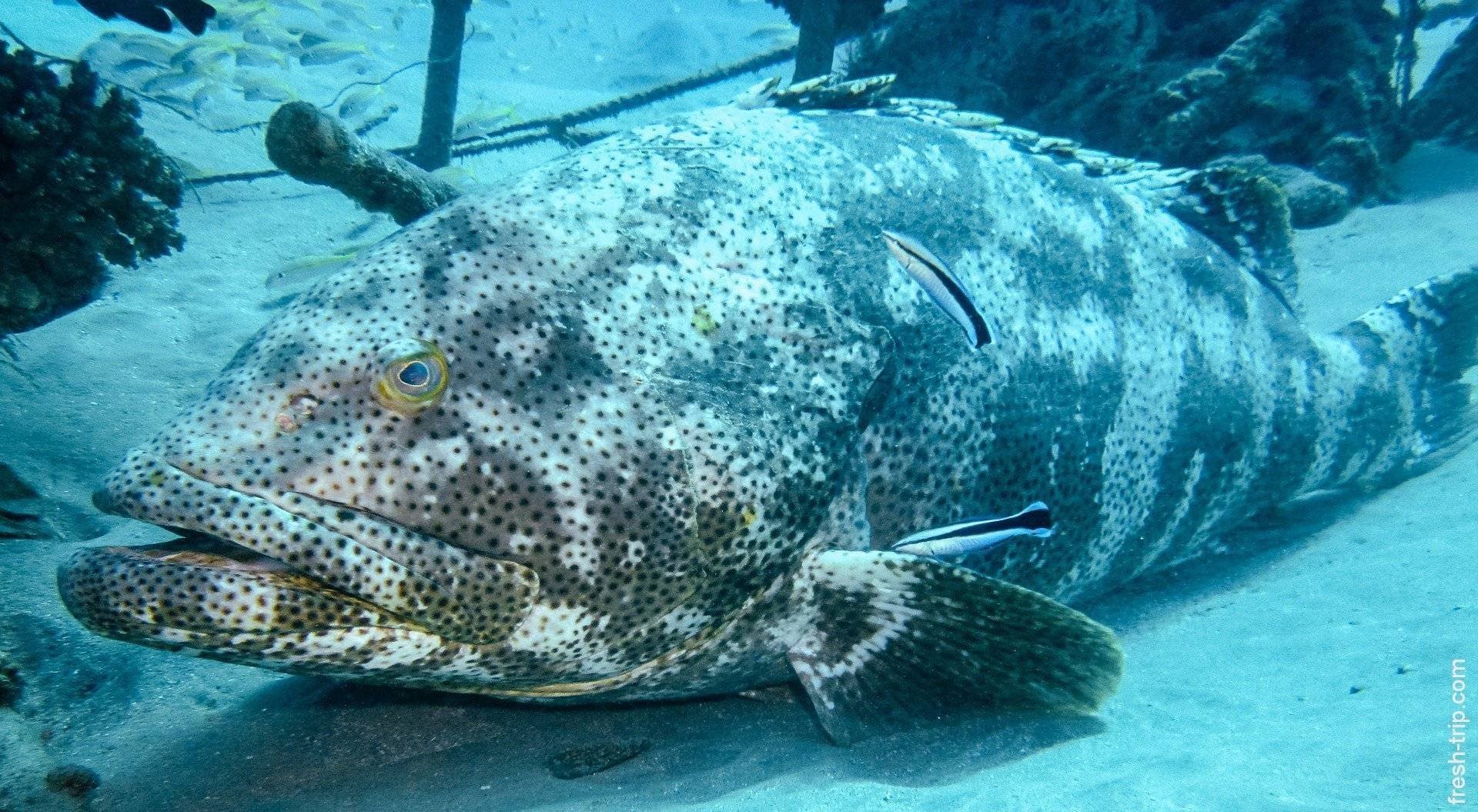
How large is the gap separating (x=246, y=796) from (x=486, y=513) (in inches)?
46.5

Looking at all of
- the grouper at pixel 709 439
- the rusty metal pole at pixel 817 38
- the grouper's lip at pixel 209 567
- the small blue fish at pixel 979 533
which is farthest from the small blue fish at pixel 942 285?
the rusty metal pole at pixel 817 38

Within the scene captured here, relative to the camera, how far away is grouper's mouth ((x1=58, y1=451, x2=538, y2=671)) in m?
1.83

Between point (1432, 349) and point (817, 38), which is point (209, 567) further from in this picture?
point (817, 38)

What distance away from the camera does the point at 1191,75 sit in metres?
6.68

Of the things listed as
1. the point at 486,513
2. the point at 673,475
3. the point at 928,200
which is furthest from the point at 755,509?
the point at 928,200

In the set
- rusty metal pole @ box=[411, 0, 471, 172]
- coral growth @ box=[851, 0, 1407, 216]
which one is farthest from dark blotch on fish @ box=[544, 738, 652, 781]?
rusty metal pole @ box=[411, 0, 471, 172]

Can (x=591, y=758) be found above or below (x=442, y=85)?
below

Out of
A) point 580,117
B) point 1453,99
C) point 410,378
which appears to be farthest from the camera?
point 580,117

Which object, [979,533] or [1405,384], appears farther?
[1405,384]

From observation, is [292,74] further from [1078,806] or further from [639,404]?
[1078,806]

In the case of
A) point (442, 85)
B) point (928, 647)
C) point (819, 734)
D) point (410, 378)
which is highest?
point (442, 85)

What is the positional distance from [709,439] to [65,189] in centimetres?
387

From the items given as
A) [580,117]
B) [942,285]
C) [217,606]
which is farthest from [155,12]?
[580,117]

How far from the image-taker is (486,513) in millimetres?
2113
